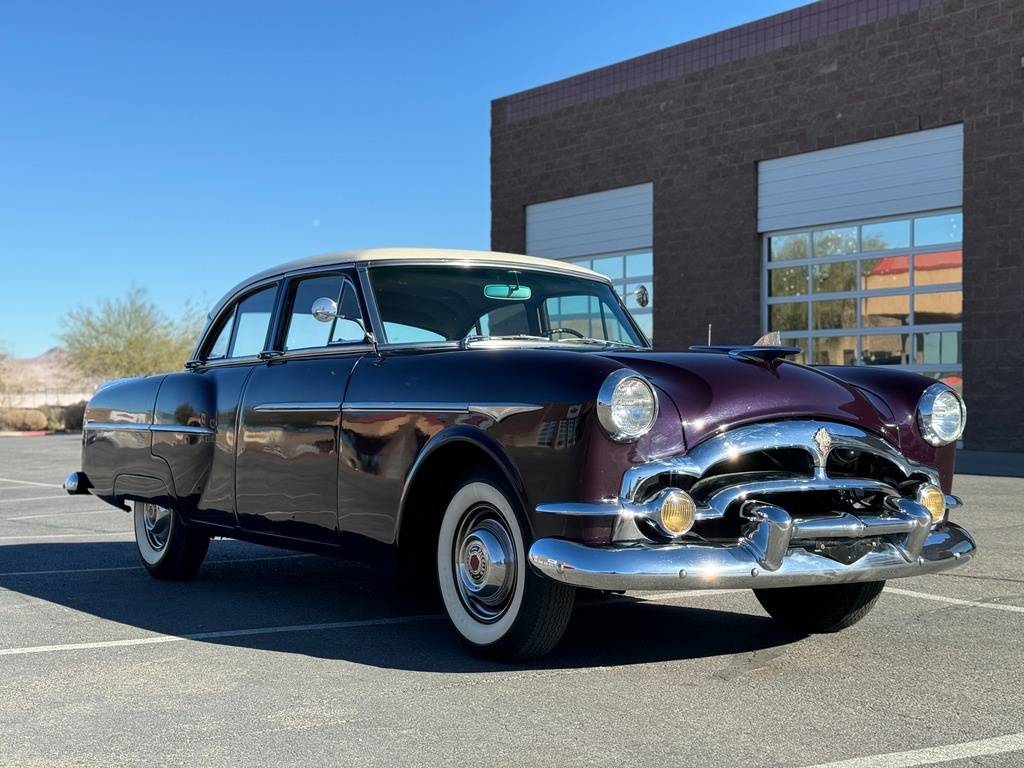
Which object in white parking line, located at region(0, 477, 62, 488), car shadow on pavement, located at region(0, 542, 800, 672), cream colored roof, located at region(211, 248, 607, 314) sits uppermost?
cream colored roof, located at region(211, 248, 607, 314)

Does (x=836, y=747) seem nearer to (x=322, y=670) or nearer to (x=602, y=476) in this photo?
(x=602, y=476)

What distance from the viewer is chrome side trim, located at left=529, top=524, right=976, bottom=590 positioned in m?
4.14

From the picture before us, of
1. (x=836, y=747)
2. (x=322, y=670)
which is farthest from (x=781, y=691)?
(x=322, y=670)

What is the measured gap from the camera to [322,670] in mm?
4613

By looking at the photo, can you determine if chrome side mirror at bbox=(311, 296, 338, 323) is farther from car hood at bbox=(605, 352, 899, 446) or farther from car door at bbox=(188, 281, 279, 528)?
car hood at bbox=(605, 352, 899, 446)

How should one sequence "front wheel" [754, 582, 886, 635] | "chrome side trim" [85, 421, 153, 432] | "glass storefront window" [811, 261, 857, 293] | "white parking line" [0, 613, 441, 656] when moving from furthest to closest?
"glass storefront window" [811, 261, 857, 293] < "chrome side trim" [85, 421, 153, 432] < "front wheel" [754, 582, 886, 635] < "white parking line" [0, 613, 441, 656]

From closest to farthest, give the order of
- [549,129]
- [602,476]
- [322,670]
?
[602,476], [322,670], [549,129]

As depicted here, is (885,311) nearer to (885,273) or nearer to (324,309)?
(885,273)

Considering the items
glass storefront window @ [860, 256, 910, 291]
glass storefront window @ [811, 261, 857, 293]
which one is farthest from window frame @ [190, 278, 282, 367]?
glass storefront window @ [811, 261, 857, 293]

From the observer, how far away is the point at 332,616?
577 centimetres

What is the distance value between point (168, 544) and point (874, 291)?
16130mm

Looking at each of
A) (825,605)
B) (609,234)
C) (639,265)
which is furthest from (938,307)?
(825,605)

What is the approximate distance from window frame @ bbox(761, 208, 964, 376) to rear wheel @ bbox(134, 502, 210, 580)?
49.3ft

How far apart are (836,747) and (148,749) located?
2.00 m
